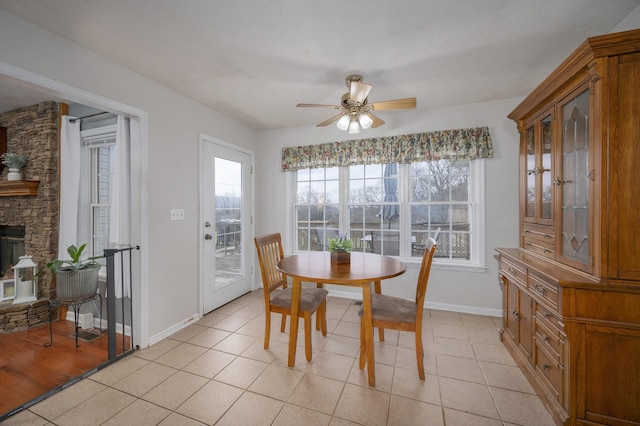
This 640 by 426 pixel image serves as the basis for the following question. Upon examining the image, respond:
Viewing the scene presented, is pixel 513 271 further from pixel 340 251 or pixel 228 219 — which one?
pixel 228 219

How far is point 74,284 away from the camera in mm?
2275

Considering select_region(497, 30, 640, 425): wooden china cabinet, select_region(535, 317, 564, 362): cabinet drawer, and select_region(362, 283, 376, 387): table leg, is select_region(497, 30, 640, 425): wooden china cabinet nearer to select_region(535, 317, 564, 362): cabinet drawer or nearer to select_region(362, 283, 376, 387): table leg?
select_region(535, 317, 564, 362): cabinet drawer

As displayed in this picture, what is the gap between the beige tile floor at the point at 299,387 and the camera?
1.59m

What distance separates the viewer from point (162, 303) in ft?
8.49

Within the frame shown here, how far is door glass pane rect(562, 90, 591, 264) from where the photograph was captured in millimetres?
1568

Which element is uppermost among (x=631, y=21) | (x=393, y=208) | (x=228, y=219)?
(x=631, y=21)

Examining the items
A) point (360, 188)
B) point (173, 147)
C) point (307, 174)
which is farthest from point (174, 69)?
point (360, 188)

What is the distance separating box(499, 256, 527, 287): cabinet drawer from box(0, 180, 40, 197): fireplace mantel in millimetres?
4948

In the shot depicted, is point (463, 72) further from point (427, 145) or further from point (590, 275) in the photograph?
point (590, 275)

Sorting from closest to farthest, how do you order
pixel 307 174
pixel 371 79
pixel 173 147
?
pixel 371 79
pixel 173 147
pixel 307 174

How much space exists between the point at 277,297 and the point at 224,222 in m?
1.56

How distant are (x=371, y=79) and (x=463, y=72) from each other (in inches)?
32.5

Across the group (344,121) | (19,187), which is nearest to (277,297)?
(344,121)

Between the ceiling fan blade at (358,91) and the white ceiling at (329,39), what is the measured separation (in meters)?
0.33
